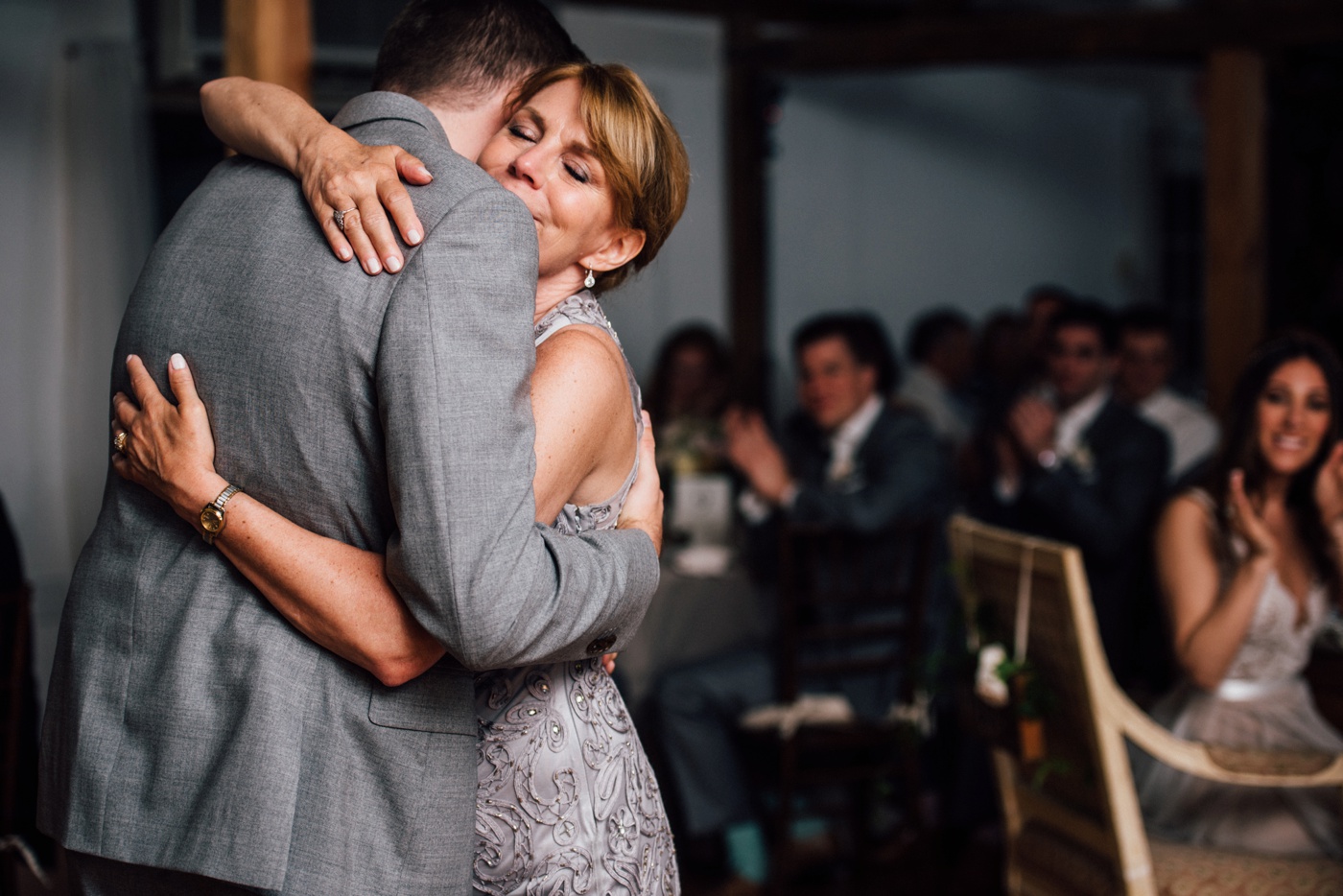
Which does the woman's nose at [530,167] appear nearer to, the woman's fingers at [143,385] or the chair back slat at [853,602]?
the woman's fingers at [143,385]

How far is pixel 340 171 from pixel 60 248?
4.71m

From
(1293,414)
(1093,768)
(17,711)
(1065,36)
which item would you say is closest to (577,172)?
(1093,768)

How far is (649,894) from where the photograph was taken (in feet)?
4.47

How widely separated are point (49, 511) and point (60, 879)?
2.48 metres

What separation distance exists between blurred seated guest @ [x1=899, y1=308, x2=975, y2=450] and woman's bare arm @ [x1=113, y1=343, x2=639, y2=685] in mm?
5724

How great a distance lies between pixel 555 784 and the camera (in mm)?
1306

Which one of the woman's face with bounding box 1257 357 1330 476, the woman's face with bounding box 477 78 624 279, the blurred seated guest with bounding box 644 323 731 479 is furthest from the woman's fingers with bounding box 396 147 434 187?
the blurred seated guest with bounding box 644 323 731 479

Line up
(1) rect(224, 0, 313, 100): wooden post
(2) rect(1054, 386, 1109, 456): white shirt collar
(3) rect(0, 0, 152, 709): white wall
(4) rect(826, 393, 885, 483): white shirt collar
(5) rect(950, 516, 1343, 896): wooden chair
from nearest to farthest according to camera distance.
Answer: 1. (5) rect(950, 516, 1343, 896): wooden chair
2. (1) rect(224, 0, 313, 100): wooden post
3. (2) rect(1054, 386, 1109, 456): white shirt collar
4. (4) rect(826, 393, 885, 483): white shirt collar
5. (3) rect(0, 0, 152, 709): white wall

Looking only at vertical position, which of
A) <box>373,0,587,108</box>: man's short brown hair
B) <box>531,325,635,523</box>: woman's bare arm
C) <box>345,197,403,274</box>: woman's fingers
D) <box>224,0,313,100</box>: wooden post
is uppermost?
<box>224,0,313,100</box>: wooden post

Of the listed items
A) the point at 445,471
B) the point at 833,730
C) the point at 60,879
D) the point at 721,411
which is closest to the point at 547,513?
the point at 445,471

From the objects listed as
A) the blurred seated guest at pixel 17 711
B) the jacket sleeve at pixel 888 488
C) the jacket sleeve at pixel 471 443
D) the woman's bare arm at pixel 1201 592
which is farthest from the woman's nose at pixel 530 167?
the jacket sleeve at pixel 888 488

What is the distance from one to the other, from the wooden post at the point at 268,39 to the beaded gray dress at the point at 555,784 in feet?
7.34

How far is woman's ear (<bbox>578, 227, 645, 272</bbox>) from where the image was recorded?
1427mm

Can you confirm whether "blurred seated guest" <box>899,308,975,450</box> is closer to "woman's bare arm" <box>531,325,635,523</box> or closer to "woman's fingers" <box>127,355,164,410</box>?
"woman's bare arm" <box>531,325,635,523</box>
